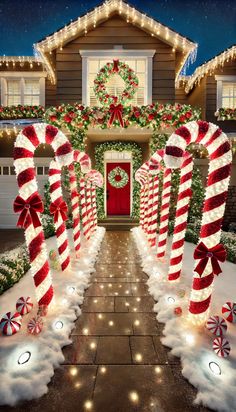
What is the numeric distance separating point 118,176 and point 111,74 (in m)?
4.20

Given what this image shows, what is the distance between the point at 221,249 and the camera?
308 centimetres

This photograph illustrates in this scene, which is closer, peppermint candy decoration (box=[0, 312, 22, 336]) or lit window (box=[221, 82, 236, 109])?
peppermint candy decoration (box=[0, 312, 22, 336])

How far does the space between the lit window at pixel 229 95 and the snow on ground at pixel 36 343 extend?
1098 cm

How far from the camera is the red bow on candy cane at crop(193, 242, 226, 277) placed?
3064mm

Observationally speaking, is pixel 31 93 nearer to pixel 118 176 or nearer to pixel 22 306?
pixel 118 176

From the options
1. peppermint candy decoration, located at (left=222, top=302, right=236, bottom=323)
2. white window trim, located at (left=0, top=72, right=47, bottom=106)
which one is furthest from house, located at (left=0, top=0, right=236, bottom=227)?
peppermint candy decoration, located at (left=222, top=302, right=236, bottom=323)

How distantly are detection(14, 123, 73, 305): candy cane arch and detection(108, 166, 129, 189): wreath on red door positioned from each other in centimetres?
878

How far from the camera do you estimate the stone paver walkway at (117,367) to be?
218 centimetres

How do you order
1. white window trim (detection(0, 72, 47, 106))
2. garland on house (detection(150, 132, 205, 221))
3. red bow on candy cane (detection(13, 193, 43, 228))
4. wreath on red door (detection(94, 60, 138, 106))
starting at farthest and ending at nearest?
white window trim (detection(0, 72, 47, 106))
wreath on red door (detection(94, 60, 138, 106))
garland on house (detection(150, 132, 205, 221))
red bow on candy cane (detection(13, 193, 43, 228))

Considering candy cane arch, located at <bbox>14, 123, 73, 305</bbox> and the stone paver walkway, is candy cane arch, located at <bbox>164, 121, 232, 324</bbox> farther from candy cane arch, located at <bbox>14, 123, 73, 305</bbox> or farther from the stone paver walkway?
candy cane arch, located at <bbox>14, 123, 73, 305</bbox>

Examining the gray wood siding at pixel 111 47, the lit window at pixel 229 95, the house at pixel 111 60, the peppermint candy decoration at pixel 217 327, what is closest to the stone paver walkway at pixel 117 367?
the peppermint candy decoration at pixel 217 327

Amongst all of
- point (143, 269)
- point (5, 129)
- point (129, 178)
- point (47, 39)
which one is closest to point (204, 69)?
point (129, 178)

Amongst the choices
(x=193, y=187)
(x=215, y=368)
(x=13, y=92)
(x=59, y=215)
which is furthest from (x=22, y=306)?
(x=13, y=92)

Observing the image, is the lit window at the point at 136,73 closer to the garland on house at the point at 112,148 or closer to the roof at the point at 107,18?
the roof at the point at 107,18
